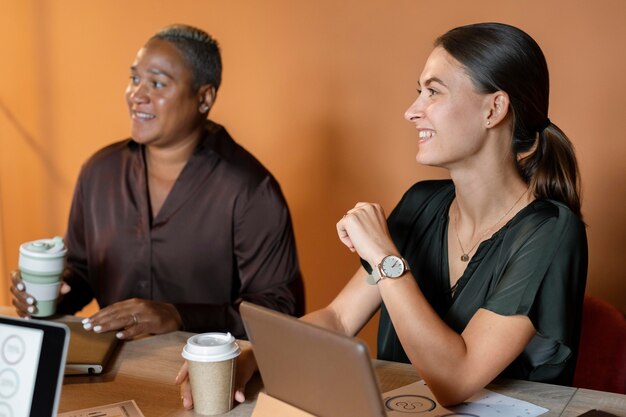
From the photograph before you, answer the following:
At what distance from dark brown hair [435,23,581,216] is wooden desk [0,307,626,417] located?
1.38 feet

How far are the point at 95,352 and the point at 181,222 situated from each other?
796 millimetres

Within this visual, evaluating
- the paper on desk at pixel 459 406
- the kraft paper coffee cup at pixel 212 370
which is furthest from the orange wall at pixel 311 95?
the kraft paper coffee cup at pixel 212 370

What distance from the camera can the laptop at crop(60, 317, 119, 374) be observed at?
5.50 feet

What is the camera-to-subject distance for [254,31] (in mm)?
3256

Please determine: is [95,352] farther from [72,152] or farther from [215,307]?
[72,152]

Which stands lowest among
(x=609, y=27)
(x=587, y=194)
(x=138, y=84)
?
(x=587, y=194)

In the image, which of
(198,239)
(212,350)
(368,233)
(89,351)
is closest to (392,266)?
(368,233)

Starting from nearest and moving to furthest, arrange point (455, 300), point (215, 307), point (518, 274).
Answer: point (518, 274) < point (455, 300) < point (215, 307)

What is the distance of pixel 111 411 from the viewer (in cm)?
147

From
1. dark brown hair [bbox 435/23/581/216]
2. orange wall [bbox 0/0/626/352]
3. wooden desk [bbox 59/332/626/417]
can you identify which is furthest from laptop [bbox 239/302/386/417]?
orange wall [bbox 0/0/626/352]

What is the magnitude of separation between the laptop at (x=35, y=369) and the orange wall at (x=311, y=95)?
202 cm

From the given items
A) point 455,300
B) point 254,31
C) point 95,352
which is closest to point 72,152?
point 254,31

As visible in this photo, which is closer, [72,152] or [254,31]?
[254,31]

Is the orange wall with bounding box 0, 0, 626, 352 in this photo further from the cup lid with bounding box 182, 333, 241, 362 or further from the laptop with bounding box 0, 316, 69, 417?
the laptop with bounding box 0, 316, 69, 417
